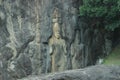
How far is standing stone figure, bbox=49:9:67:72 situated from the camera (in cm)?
1505

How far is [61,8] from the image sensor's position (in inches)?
599

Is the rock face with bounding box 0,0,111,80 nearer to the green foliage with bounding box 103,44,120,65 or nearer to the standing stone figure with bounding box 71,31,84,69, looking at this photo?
the standing stone figure with bounding box 71,31,84,69

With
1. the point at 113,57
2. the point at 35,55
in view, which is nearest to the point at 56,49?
the point at 35,55

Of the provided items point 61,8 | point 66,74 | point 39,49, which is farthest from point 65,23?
point 66,74

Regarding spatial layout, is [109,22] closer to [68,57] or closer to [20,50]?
[68,57]

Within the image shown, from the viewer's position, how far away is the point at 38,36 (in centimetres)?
1478

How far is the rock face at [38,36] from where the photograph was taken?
570 inches

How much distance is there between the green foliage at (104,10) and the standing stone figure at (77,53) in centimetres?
113

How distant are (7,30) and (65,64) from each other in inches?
111

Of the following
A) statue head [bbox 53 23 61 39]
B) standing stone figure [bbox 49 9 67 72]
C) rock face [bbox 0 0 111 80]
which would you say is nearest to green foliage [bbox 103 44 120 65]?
rock face [bbox 0 0 111 80]

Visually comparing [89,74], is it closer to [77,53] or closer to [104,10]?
[77,53]

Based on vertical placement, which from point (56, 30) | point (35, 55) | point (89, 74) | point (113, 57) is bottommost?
point (113, 57)

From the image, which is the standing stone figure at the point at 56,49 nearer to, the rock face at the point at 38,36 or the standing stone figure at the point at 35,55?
the rock face at the point at 38,36

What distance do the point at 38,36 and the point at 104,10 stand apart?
2.99 meters
